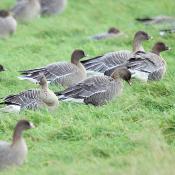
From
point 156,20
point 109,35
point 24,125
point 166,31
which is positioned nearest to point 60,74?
point 24,125

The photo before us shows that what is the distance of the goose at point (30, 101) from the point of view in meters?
10.9

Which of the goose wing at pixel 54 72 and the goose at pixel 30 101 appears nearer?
the goose at pixel 30 101

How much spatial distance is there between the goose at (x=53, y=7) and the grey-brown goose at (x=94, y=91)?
10.0 metres

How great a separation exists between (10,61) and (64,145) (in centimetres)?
609

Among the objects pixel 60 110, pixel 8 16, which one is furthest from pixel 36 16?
pixel 60 110

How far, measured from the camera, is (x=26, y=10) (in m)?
20.8

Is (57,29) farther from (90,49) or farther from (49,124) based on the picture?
(49,124)

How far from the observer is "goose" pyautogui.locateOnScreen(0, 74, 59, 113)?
1088 centimetres

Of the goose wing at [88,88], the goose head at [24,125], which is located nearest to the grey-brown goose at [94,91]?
the goose wing at [88,88]

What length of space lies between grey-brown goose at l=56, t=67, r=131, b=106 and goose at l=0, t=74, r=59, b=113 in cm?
48

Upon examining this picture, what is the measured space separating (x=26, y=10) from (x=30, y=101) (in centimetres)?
1010

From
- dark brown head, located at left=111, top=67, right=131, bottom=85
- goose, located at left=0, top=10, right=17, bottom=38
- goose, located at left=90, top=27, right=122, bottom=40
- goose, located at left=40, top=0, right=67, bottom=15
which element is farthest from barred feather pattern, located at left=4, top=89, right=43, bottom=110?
goose, located at left=40, top=0, right=67, bottom=15

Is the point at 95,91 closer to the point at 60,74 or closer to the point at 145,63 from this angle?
the point at 60,74

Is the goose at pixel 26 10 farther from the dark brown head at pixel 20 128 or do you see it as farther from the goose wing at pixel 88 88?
the dark brown head at pixel 20 128
